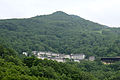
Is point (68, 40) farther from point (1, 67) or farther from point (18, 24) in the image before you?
point (1, 67)

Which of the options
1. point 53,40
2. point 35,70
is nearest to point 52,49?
point 53,40

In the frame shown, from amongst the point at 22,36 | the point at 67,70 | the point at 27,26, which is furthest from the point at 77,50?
the point at 67,70

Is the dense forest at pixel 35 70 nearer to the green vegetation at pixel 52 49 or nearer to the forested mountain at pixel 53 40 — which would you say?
the green vegetation at pixel 52 49

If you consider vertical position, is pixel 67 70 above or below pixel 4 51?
below

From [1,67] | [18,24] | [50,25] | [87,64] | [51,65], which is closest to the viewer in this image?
[1,67]

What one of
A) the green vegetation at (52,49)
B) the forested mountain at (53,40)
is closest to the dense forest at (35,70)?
the green vegetation at (52,49)

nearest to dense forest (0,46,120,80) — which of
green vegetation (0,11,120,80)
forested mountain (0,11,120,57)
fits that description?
green vegetation (0,11,120,80)

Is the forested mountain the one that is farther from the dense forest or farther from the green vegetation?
the dense forest

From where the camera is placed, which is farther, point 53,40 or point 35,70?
point 53,40

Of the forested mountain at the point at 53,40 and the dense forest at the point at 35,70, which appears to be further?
the forested mountain at the point at 53,40

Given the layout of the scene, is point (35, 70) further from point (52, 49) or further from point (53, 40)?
point (53, 40)

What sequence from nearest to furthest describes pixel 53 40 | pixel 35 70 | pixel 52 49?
1. pixel 35 70
2. pixel 52 49
3. pixel 53 40
